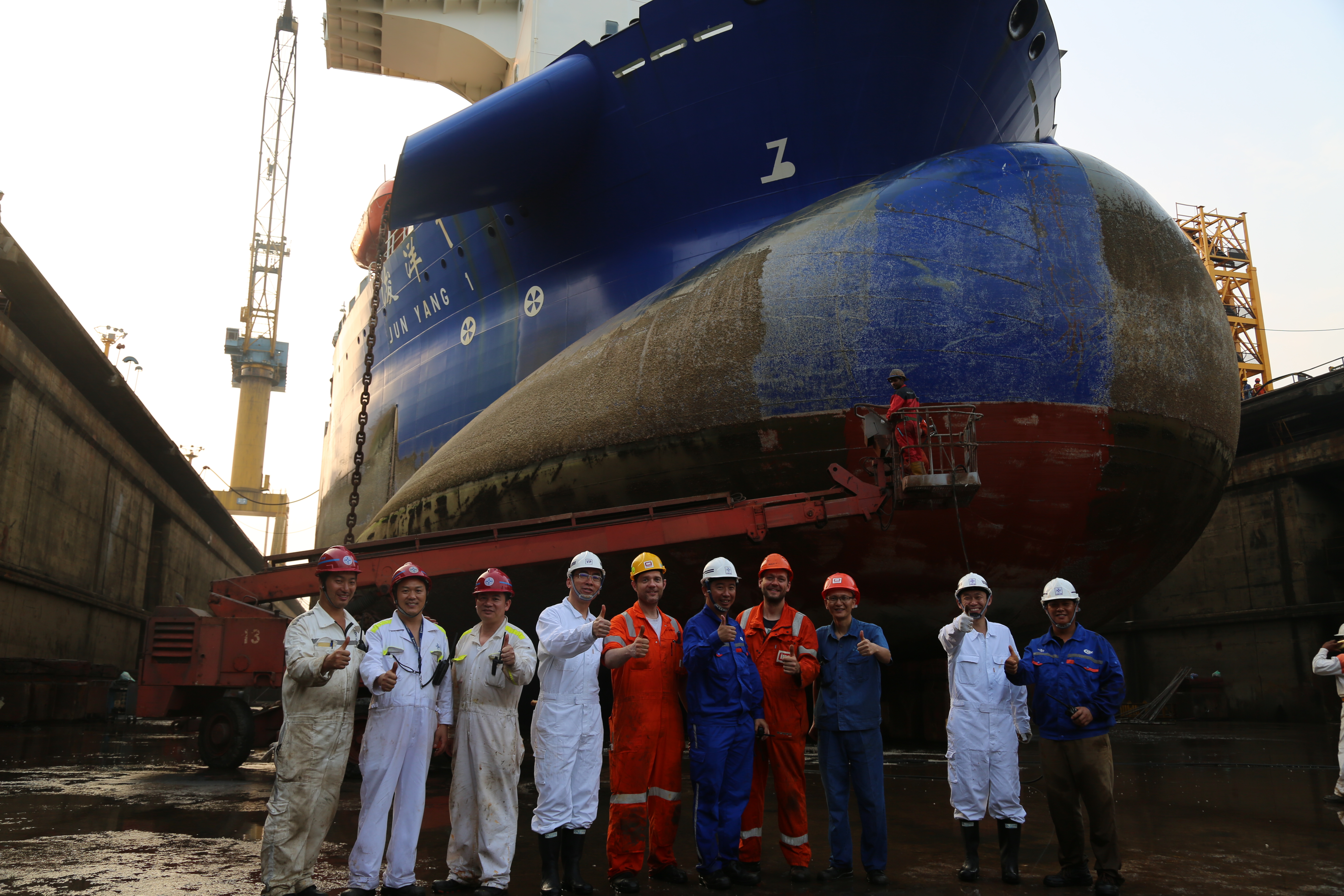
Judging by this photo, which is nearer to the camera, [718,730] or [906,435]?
[718,730]

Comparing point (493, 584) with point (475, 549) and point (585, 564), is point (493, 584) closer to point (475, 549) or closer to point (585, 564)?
point (585, 564)

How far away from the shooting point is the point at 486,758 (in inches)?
177

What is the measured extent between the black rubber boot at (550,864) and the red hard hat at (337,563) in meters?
1.54

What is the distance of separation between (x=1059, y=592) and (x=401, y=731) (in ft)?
11.4

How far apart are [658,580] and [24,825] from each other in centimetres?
447

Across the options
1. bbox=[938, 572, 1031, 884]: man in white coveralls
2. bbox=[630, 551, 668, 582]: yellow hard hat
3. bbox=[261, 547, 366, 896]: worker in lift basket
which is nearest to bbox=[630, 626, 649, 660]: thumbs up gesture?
bbox=[630, 551, 668, 582]: yellow hard hat

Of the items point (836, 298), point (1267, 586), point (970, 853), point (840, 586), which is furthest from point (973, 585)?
point (1267, 586)

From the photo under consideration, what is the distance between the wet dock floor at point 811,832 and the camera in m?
4.44

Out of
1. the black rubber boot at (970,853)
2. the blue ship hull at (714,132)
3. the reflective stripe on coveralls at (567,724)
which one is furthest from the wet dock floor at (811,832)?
the blue ship hull at (714,132)

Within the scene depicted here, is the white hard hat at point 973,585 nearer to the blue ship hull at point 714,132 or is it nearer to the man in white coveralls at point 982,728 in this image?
the man in white coveralls at point 982,728

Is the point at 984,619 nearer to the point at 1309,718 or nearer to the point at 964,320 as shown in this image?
the point at 964,320

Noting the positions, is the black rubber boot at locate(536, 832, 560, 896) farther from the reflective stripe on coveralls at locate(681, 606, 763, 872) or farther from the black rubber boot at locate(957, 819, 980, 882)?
the black rubber boot at locate(957, 819, 980, 882)

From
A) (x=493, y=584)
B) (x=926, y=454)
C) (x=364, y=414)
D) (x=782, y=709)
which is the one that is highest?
(x=364, y=414)

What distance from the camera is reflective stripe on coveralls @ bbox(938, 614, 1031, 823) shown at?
15.7 feet
